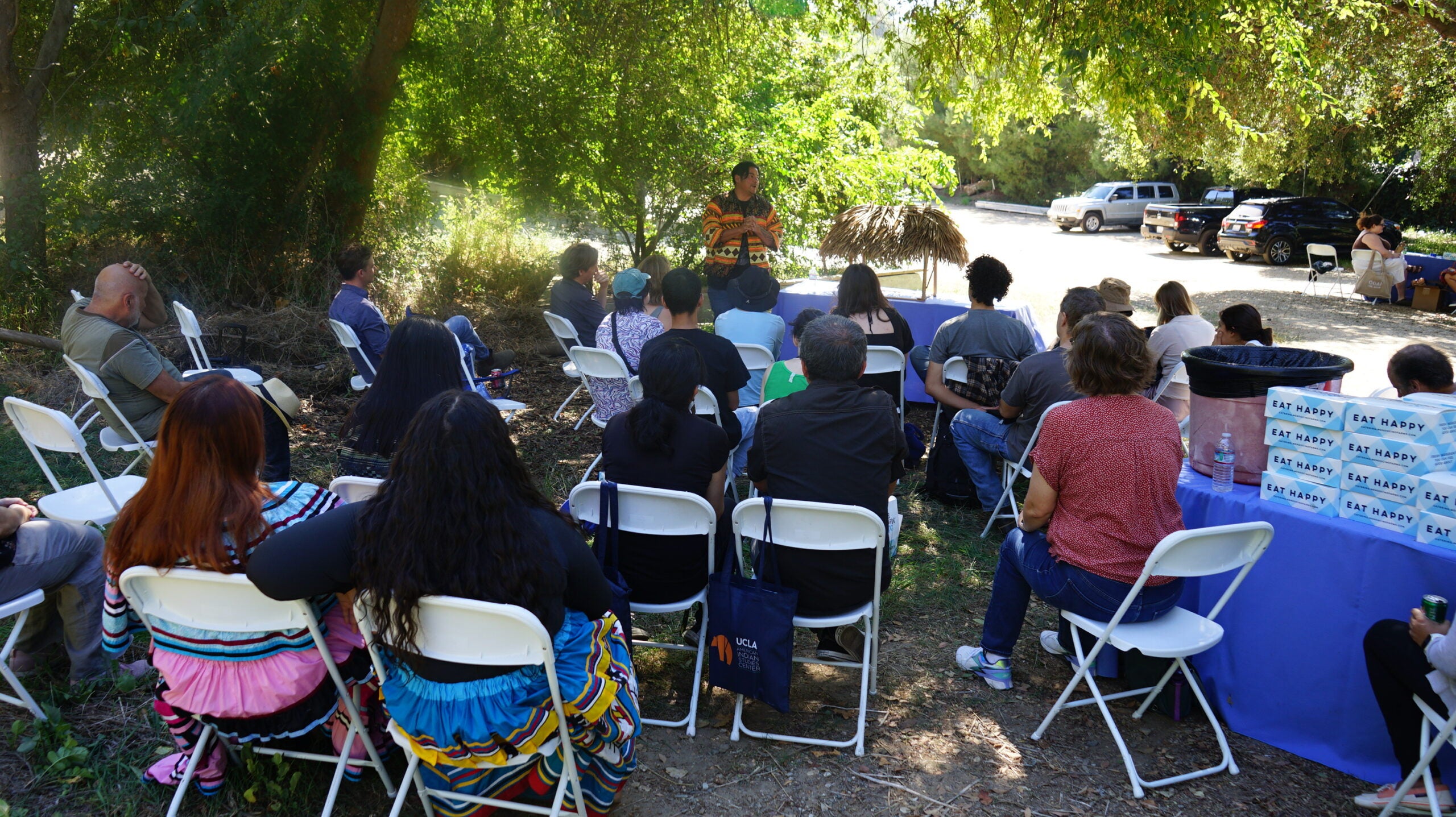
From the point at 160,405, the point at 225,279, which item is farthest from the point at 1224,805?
the point at 225,279

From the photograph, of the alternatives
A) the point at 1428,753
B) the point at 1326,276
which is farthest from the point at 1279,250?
the point at 1428,753

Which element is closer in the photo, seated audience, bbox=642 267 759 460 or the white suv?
seated audience, bbox=642 267 759 460

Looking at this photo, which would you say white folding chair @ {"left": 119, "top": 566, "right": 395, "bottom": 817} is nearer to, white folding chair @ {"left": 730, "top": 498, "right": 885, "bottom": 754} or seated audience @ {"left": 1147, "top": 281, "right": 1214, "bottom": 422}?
white folding chair @ {"left": 730, "top": 498, "right": 885, "bottom": 754}

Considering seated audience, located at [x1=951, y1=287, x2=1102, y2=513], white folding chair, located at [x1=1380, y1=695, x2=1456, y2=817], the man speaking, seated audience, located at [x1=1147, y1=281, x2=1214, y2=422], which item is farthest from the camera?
the man speaking

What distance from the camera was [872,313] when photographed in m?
5.60

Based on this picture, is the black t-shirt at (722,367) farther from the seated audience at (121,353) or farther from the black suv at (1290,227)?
the black suv at (1290,227)

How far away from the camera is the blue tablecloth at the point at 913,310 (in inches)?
283

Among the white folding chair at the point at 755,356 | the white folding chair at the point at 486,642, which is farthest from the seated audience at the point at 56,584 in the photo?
the white folding chair at the point at 755,356

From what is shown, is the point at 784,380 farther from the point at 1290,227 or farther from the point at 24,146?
the point at 1290,227

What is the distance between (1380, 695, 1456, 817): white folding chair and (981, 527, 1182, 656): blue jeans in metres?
0.71

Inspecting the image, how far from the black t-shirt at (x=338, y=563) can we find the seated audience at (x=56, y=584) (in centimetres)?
119

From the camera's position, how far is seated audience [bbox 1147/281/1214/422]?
5.05 m

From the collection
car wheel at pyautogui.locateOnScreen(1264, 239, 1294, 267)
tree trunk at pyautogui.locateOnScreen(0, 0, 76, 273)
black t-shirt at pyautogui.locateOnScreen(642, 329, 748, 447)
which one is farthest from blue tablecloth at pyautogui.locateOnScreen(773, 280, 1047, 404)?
car wheel at pyautogui.locateOnScreen(1264, 239, 1294, 267)

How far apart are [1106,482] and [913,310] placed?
457 centimetres
